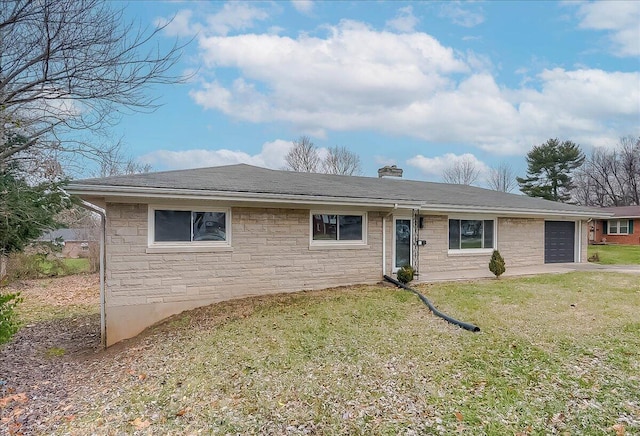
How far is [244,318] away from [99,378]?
2.44m

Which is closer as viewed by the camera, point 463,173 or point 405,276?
point 405,276

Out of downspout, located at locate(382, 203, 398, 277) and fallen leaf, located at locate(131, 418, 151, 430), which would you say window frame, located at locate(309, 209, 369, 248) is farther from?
fallen leaf, located at locate(131, 418, 151, 430)

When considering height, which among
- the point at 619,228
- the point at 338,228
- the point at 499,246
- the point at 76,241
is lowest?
the point at 76,241

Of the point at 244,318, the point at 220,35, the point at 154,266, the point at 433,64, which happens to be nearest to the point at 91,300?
the point at 154,266

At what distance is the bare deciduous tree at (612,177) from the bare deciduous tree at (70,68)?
1813 inches

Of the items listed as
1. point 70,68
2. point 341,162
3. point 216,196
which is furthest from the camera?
point 341,162

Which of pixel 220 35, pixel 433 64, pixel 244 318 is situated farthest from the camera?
pixel 433 64

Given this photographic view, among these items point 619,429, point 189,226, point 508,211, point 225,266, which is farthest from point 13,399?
point 508,211

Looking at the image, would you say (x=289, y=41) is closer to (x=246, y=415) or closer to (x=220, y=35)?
(x=220, y=35)

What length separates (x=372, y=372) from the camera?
460 cm

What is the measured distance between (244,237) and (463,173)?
33925mm

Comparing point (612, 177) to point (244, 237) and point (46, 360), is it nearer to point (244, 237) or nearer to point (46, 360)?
point (244, 237)

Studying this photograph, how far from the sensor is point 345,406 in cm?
388

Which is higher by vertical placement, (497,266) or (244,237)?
(244,237)
